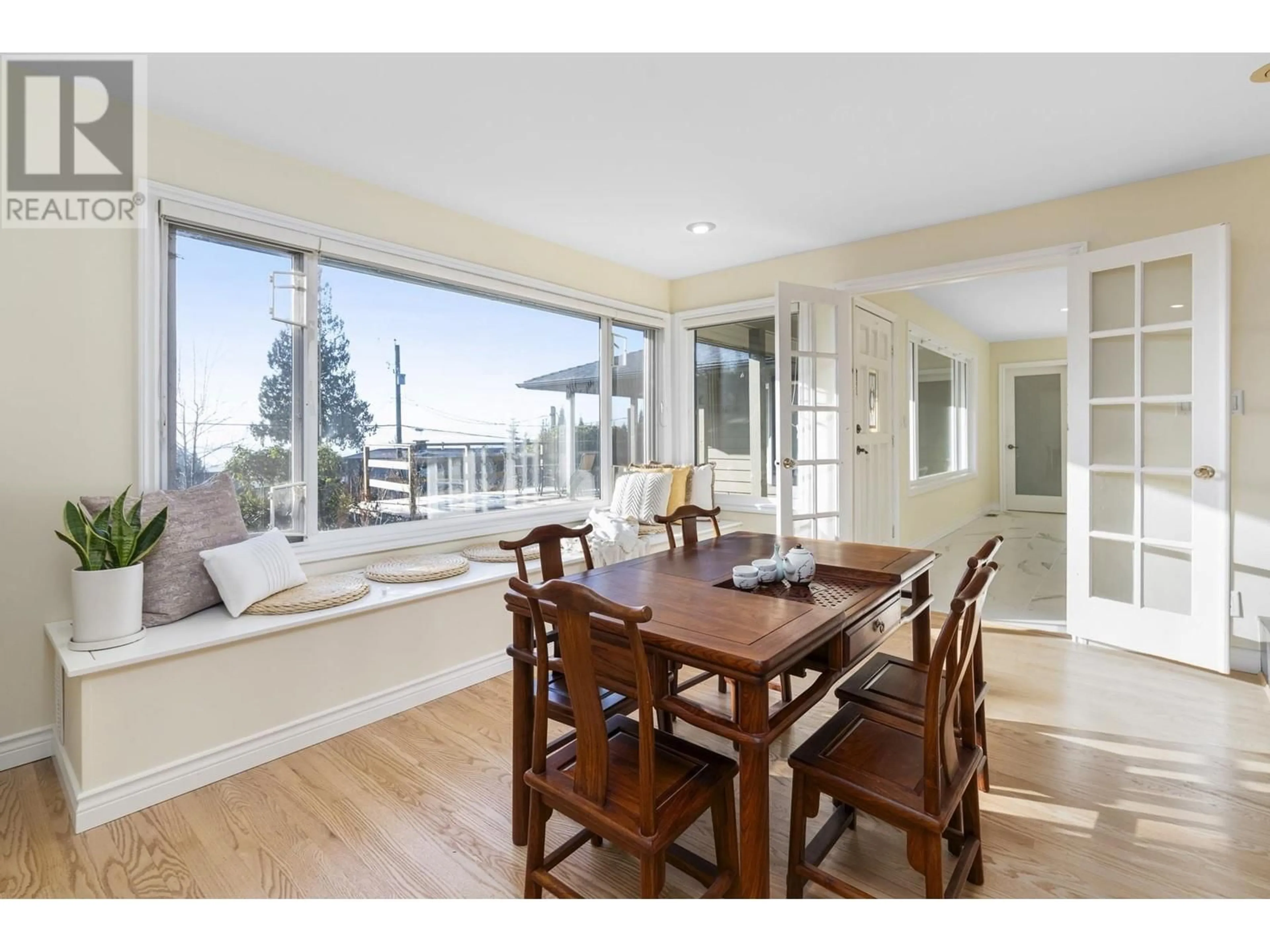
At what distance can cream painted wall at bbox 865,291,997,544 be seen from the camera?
509cm

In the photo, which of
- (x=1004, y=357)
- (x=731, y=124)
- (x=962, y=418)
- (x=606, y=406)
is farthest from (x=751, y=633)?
(x=1004, y=357)

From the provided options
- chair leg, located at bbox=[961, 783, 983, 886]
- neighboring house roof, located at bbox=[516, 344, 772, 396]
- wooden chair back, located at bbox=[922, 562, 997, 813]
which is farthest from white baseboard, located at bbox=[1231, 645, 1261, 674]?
neighboring house roof, located at bbox=[516, 344, 772, 396]

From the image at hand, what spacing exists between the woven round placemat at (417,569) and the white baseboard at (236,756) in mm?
444

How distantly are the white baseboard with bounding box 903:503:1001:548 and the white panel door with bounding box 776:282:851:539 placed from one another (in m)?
1.24

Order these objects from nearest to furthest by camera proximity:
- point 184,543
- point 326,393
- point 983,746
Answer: point 983,746
point 184,543
point 326,393

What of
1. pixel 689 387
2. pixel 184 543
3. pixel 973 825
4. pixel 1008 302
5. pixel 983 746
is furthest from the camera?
pixel 1008 302

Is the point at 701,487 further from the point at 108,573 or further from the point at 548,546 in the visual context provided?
the point at 108,573

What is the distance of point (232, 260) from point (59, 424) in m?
0.95

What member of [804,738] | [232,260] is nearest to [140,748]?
[232,260]

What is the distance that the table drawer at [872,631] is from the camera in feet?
4.91

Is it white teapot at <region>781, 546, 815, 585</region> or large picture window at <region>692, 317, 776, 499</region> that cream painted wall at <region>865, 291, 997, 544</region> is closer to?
large picture window at <region>692, 317, 776, 499</region>

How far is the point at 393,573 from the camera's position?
9.12 ft

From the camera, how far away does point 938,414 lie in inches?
274

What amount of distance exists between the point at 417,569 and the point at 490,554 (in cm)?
50
